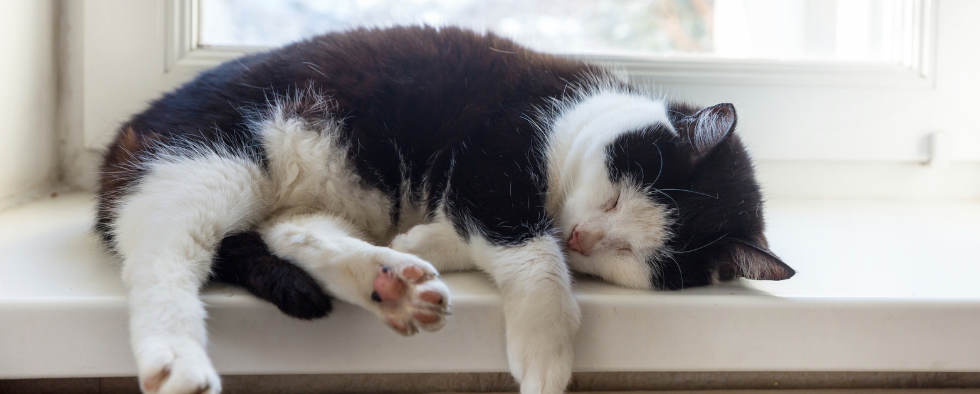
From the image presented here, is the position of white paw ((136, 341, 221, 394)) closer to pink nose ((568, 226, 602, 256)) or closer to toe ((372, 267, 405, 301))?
toe ((372, 267, 405, 301))

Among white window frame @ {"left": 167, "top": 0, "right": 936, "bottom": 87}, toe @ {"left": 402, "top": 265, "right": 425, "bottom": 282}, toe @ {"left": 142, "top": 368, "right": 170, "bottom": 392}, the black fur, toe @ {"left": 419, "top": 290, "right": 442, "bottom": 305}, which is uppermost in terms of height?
white window frame @ {"left": 167, "top": 0, "right": 936, "bottom": 87}

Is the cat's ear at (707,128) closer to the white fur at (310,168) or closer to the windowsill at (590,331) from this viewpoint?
the windowsill at (590,331)

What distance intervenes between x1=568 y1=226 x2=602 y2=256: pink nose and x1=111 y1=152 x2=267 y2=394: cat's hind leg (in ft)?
1.73

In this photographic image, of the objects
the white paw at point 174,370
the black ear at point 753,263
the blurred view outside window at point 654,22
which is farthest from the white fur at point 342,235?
the blurred view outside window at point 654,22

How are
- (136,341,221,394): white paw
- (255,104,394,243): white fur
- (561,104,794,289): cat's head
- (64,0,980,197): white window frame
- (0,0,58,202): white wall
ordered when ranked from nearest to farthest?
(136,341,221,394): white paw
(561,104,794,289): cat's head
(255,104,394,243): white fur
(0,0,58,202): white wall
(64,0,980,197): white window frame

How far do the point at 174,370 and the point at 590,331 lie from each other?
514mm

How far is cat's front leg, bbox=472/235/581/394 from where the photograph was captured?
75cm

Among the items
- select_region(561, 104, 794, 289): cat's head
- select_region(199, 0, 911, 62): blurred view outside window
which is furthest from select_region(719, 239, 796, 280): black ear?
select_region(199, 0, 911, 62): blurred view outside window

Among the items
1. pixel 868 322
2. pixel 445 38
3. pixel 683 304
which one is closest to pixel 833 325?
pixel 868 322

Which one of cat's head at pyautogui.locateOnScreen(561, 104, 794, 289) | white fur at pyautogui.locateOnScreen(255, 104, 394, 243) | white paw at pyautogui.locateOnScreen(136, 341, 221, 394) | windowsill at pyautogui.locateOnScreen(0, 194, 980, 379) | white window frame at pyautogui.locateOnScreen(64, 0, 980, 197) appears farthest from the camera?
white window frame at pyautogui.locateOnScreen(64, 0, 980, 197)

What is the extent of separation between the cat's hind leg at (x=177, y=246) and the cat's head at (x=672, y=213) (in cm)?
54

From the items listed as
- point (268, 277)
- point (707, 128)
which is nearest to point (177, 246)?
point (268, 277)

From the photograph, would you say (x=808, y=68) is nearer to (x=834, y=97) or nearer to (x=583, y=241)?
(x=834, y=97)

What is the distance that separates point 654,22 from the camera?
5.29 feet
